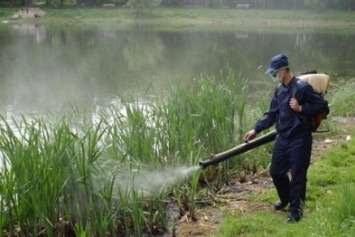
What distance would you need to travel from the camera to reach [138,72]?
62.7 feet

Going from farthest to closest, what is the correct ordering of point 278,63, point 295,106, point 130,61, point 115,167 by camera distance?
point 130,61
point 115,167
point 278,63
point 295,106

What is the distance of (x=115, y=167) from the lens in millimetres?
4598

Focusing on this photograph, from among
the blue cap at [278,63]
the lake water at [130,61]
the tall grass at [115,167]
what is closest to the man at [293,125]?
the blue cap at [278,63]

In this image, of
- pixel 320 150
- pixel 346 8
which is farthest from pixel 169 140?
pixel 346 8

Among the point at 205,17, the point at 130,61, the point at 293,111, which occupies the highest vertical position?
the point at 293,111

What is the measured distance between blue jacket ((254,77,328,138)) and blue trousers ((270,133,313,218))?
76 millimetres

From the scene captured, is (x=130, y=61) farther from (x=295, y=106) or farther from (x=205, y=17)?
(x=205, y=17)

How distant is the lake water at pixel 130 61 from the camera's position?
14.1 m

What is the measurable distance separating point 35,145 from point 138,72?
1506cm

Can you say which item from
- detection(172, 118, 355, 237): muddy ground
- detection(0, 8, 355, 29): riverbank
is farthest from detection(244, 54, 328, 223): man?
detection(0, 8, 355, 29): riverbank

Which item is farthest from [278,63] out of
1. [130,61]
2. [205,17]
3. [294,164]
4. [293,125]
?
[205,17]

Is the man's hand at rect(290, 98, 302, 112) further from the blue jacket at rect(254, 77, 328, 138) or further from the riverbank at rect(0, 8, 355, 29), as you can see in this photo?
the riverbank at rect(0, 8, 355, 29)

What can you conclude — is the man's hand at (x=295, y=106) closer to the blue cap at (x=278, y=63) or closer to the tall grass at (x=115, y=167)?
the blue cap at (x=278, y=63)

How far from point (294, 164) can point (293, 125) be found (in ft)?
1.16
